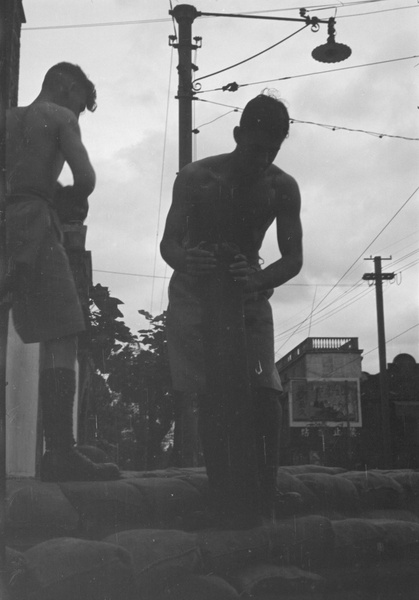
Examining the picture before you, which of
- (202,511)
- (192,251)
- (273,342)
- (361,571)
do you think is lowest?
(361,571)

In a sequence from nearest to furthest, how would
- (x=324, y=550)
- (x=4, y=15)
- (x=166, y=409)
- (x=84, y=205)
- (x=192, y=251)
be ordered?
1. (x=4, y=15)
2. (x=324, y=550)
3. (x=192, y=251)
4. (x=84, y=205)
5. (x=166, y=409)

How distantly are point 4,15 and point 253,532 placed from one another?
1.06 meters

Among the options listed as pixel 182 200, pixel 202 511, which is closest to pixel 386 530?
pixel 202 511

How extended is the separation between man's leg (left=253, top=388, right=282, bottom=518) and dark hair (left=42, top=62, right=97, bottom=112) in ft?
2.50

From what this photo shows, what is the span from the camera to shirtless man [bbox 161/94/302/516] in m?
1.90

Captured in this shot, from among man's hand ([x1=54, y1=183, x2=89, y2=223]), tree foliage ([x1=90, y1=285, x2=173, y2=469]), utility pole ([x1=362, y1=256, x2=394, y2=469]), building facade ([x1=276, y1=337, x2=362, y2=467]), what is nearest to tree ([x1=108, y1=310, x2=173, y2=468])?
tree foliage ([x1=90, y1=285, x2=173, y2=469])

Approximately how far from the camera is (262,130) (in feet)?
6.15

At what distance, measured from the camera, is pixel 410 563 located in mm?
1755

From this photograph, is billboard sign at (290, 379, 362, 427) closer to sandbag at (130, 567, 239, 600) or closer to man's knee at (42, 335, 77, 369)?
man's knee at (42, 335, 77, 369)

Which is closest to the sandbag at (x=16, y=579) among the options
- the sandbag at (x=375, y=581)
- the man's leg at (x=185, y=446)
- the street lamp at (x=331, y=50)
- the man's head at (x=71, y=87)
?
the sandbag at (x=375, y=581)

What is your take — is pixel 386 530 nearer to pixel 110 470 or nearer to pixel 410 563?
pixel 410 563

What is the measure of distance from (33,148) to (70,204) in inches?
5.8

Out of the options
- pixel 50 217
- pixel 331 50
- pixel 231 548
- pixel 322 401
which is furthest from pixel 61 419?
pixel 322 401

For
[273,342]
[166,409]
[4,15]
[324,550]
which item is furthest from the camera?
[166,409]
